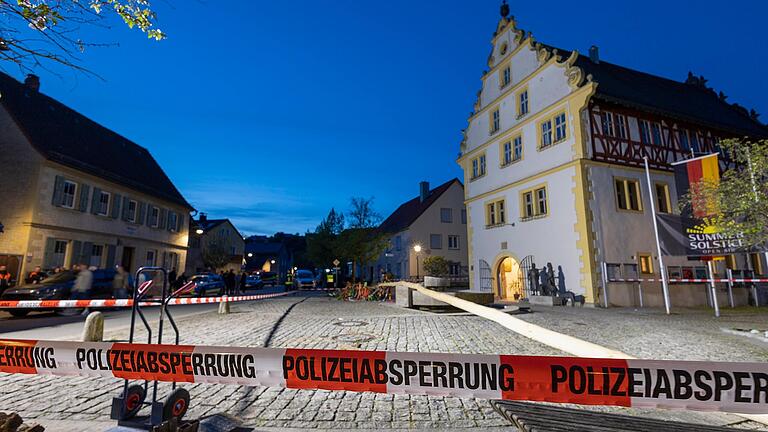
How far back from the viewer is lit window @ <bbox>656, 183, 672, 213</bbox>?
1702 cm

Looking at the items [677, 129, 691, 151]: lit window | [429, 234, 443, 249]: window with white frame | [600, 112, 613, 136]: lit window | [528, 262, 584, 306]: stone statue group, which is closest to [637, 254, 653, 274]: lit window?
[528, 262, 584, 306]: stone statue group

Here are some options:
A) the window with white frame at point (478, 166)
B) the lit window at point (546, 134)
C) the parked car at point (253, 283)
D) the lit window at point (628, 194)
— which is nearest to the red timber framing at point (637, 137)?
the lit window at point (628, 194)

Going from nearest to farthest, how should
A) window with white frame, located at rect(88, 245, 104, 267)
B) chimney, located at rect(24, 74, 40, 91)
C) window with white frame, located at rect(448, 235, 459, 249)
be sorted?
window with white frame, located at rect(88, 245, 104, 267) < chimney, located at rect(24, 74, 40, 91) < window with white frame, located at rect(448, 235, 459, 249)

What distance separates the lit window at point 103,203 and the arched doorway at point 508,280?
78.7 ft

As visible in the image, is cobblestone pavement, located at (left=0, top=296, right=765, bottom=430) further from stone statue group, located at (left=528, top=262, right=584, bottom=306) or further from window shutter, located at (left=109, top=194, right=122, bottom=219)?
window shutter, located at (left=109, top=194, right=122, bottom=219)

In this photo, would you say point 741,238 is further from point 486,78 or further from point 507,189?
point 486,78

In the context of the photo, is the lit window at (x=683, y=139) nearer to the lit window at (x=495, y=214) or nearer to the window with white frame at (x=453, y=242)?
the lit window at (x=495, y=214)

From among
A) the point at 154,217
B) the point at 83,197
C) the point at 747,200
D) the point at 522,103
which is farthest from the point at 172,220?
the point at 747,200

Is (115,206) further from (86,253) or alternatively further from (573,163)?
(573,163)

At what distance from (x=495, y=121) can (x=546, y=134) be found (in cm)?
433

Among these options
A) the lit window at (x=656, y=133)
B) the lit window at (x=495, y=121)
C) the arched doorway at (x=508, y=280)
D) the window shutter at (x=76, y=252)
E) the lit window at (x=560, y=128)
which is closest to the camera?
the lit window at (x=560, y=128)

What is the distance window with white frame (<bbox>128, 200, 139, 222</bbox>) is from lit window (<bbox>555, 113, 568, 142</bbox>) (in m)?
26.8

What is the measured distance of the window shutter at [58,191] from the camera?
1907 centimetres

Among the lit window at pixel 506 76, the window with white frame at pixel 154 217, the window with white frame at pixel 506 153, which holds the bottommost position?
the window with white frame at pixel 154 217
